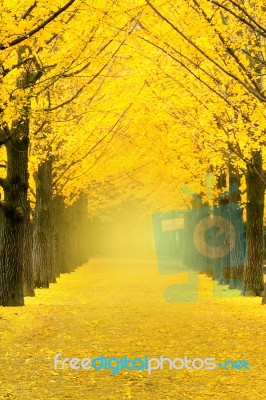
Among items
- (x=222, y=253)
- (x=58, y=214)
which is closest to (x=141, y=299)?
(x=222, y=253)

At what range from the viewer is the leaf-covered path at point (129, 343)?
7.62 meters

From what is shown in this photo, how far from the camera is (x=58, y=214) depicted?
31.7 metres

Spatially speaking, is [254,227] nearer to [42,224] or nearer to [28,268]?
[28,268]

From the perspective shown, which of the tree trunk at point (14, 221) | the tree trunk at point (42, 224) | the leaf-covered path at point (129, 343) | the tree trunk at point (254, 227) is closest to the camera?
the leaf-covered path at point (129, 343)

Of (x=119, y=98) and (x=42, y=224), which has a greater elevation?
(x=119, y=98)

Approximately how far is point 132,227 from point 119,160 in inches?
1439

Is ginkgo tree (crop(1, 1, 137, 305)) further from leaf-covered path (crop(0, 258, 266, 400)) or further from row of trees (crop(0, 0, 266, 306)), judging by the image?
leaf-covered path (crop(0, 258, 266, 400))

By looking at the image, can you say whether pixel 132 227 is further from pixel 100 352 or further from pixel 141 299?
pixel 100 352

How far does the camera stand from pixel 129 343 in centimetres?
1085

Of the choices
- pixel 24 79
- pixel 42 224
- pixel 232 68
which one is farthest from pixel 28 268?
pixel 232 68

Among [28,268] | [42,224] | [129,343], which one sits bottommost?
[129,343]

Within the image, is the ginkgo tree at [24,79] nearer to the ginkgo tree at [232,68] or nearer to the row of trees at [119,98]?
the row of trees at [119,98]

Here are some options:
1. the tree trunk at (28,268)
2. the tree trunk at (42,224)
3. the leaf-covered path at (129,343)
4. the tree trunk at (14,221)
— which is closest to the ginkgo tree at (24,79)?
the tree trunk at (14,221)

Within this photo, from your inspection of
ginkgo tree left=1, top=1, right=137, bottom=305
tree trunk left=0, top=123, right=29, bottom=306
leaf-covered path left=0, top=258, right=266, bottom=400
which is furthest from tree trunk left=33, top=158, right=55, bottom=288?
tree trunk left=0, top=123, right=29, bottom=306
